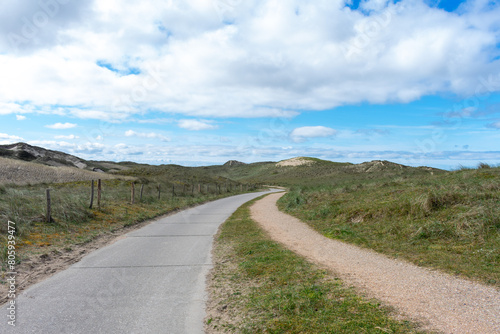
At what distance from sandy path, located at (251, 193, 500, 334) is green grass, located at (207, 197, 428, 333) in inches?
14.6

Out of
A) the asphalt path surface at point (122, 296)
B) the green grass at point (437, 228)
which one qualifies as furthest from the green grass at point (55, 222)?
the green grass at point (437, 228)

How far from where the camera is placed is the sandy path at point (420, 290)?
4105 millimetres

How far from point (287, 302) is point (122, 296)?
9.28ft

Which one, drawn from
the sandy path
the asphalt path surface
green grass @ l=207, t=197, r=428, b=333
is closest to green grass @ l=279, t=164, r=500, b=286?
the sandy path

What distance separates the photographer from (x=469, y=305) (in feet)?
15.0

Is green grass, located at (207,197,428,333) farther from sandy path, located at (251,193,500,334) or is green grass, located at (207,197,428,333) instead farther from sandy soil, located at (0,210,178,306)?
sandy soil, located at (0,210,178,306)

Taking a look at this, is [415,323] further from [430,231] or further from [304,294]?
[430,231]

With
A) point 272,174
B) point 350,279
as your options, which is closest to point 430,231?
point 350,279

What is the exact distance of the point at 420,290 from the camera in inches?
208

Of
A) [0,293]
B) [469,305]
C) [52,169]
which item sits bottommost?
[0,293]

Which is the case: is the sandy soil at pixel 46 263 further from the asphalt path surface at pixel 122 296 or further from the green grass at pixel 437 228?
the green grass at pixel 437 228

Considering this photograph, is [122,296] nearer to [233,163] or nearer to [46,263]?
[46,263]

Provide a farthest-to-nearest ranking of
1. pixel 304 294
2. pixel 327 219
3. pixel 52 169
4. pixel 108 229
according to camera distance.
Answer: pixel 52 169 → pixel 327 219 → pixel 108 229 → pixel 304 294

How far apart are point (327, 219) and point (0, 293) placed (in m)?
11.4
